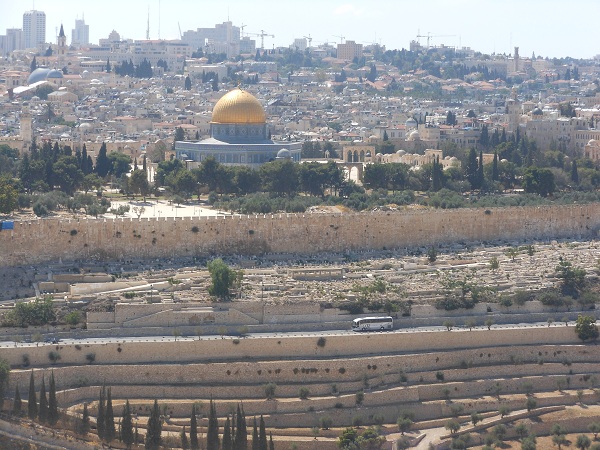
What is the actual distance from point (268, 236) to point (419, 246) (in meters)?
4.69

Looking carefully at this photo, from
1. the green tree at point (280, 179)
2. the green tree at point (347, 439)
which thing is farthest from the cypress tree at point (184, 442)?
the green tree at point (280, 179)

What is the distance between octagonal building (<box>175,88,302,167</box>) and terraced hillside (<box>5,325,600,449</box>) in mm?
25560

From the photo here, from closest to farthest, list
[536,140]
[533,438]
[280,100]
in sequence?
1. [533,438]
2. [536,140]
3. [280,100]

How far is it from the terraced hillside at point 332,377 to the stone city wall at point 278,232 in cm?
753

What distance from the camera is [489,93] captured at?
137250 millimetres

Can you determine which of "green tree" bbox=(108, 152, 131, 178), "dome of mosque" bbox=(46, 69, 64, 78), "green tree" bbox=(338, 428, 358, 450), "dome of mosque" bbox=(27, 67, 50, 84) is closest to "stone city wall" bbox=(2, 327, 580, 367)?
"green tree" bbox=(338, 428, 358, 450)

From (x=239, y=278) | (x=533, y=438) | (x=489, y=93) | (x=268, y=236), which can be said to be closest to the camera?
(x=533, y=438)

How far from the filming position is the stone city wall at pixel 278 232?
4378 cm

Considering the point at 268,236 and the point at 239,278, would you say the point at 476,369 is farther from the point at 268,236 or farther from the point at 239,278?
the point at 268,236

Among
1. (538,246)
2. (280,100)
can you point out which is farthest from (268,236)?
(280,100)

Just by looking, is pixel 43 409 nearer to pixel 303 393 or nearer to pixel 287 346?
pixel 303 393

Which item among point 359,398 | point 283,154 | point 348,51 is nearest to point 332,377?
point 359,398

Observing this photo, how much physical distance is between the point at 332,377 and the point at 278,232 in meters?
10.1

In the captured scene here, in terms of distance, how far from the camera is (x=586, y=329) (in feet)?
130
